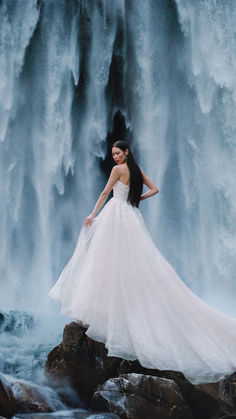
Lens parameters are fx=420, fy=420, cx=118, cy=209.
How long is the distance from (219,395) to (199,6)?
10.5 m

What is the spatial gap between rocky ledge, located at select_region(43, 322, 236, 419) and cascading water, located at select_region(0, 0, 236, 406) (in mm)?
6592

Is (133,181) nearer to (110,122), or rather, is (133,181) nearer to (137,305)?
(137,305)

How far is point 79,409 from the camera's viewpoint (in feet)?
13.5

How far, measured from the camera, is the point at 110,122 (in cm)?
1208

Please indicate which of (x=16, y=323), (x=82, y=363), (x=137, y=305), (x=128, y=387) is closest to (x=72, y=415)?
(x=82, y=363)

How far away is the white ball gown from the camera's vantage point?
3.41m

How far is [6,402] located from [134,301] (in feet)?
4.63

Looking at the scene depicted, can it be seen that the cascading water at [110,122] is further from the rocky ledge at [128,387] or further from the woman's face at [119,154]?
the woman's face at [119,154]

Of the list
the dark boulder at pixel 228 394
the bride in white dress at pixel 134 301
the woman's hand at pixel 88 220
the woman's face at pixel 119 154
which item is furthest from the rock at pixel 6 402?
the woman's face at pixel 119 154

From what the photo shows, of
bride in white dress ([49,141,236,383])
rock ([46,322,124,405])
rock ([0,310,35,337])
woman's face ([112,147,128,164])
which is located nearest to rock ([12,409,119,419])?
rock ([46,322,124,405])

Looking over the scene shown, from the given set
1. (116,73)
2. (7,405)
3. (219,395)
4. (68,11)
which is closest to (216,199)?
(116,73)

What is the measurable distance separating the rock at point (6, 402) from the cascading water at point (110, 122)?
23.2 ft

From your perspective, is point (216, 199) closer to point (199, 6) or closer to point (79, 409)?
point (199, 6)

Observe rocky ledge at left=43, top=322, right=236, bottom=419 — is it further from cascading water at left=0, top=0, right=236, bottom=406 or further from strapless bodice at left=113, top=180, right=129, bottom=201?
cascading water at left=0, top=0, right=236, bottom=406
